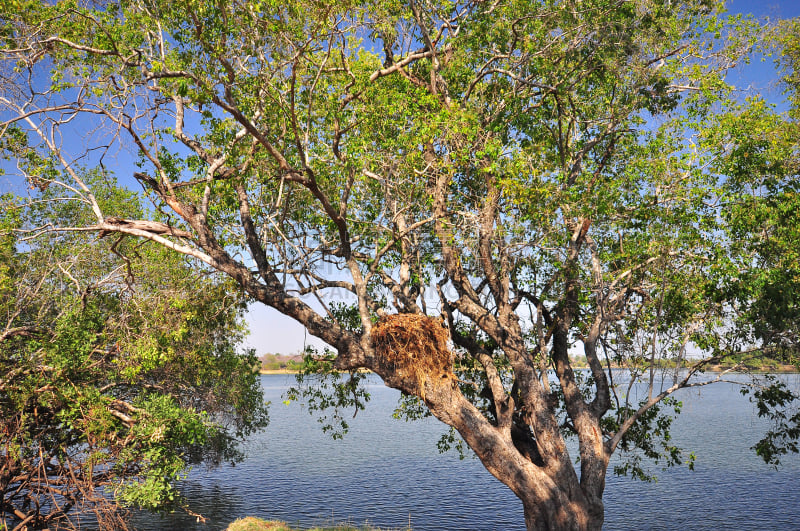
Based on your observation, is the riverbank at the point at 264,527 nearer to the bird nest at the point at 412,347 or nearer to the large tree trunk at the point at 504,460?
the large tree trunk at the point at 504,460

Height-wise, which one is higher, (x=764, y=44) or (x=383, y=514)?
(x=764, y=44)

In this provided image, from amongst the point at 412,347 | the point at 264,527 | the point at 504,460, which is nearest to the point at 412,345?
the point at 412,347

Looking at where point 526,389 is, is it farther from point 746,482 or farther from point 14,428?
point 746,482

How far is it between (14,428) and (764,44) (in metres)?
18.8

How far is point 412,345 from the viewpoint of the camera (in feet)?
36.4

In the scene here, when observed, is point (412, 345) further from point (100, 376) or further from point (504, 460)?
point (100, 376)

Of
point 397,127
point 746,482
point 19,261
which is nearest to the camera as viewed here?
point 397,127

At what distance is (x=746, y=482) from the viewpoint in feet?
93.0

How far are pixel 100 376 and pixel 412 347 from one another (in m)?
7.98

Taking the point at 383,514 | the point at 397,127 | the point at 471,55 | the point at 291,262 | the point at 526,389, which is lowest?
the point at 383,514

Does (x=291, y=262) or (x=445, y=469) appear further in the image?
(x=445, y=469)

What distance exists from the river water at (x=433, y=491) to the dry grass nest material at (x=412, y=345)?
546 centimetres

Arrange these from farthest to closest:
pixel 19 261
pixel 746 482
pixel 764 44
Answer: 1. pixel 746 482
2. pixel 19 261
3. pixel 764 44

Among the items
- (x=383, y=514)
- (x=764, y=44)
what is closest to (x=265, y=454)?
(x=383, y=514)
